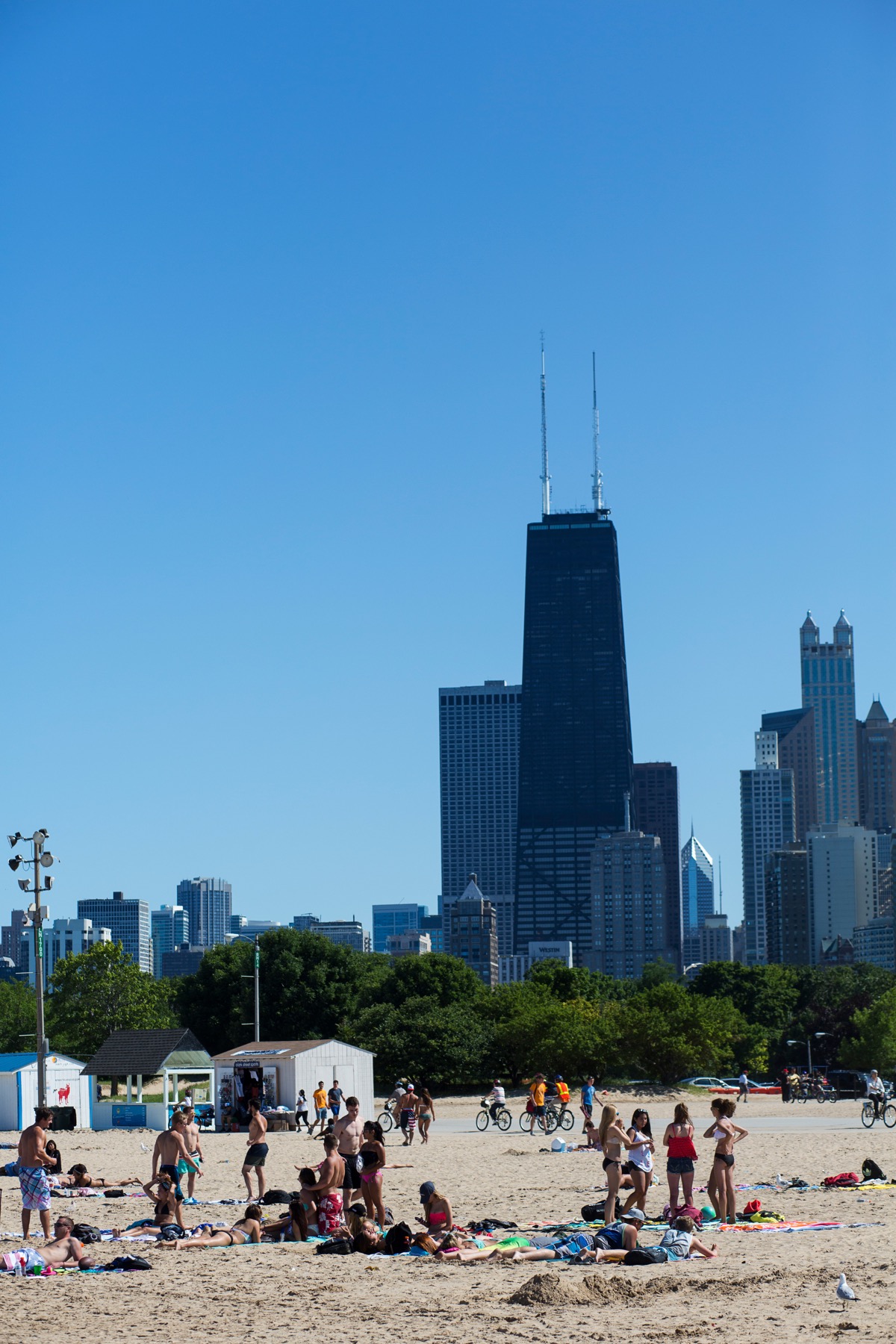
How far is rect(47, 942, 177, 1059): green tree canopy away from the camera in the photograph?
203ft

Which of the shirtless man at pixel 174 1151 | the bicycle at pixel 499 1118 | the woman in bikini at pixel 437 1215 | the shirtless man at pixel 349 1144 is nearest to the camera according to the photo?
the woman in bikini at pixel 437 1215

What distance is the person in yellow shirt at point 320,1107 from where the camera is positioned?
118 ft

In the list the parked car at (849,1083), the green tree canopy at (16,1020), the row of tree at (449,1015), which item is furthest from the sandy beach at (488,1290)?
the green tree canopy at (16,1020)

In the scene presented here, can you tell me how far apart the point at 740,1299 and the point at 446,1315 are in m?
2.38

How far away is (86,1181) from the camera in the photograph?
2361 cm

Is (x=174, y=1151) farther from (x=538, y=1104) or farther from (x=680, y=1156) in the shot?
(x=538, y=1104)

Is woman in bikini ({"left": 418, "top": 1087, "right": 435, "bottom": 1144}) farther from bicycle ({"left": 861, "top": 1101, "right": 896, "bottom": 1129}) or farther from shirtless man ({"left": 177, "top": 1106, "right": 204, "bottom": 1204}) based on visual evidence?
shirtless man ({"left": 177, "top": 1106, "right": 204, "bottom": 1204})

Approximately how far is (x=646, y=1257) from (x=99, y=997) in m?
49.7

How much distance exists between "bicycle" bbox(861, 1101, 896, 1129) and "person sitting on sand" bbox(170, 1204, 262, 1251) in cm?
2149

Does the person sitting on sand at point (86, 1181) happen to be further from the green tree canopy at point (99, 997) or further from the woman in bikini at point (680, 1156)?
the green tree canopy at point (99, 997)

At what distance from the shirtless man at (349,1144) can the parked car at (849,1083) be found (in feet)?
137

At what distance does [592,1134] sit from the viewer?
2472 centimetres

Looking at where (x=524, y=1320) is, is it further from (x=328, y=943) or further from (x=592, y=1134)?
(x=328, y=943)

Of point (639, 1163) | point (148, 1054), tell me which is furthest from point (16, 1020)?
point (639, 1163)
